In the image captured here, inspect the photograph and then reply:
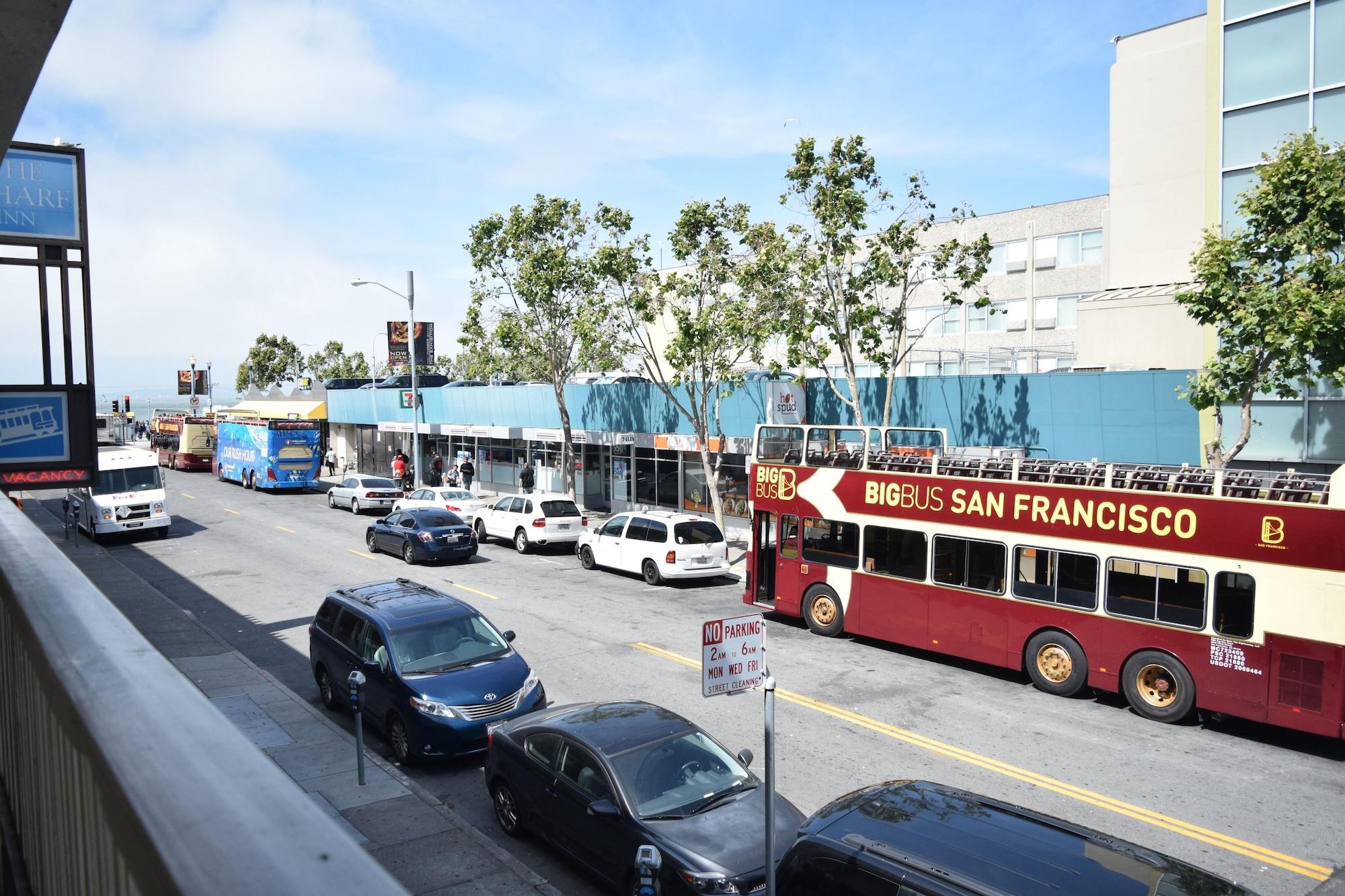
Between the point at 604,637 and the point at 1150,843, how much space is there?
9679 millimetres

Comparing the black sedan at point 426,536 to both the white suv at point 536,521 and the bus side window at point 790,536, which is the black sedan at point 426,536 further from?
the bus side window at point 790,536

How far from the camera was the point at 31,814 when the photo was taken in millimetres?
2555

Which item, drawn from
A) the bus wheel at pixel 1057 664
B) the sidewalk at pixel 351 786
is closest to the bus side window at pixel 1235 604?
the bus wheel at pixel 1057 664

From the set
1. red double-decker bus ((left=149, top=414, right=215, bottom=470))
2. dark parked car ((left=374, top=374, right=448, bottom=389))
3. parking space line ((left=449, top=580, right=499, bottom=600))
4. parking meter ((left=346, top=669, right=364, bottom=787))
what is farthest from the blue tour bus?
parking meter ((left=346, top=669, right=364, bottom=787))

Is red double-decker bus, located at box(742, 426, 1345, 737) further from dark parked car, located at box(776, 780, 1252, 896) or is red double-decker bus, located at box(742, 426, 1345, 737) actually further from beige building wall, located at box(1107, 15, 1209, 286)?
beige building wall, located at box(1107, 15, 1209, 286)

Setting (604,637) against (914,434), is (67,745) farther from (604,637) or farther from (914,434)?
(914,434)

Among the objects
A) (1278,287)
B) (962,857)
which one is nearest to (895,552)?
(1278,287)

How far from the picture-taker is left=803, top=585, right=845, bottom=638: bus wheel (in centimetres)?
1750

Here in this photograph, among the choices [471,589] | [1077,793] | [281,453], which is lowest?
[1077,793]

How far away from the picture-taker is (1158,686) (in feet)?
43.6

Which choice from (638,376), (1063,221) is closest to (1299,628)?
(638,376)

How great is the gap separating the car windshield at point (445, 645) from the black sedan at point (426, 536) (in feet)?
39.5

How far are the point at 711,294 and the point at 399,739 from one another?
58.1 feet

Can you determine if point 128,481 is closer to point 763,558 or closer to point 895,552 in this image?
point 763,558
